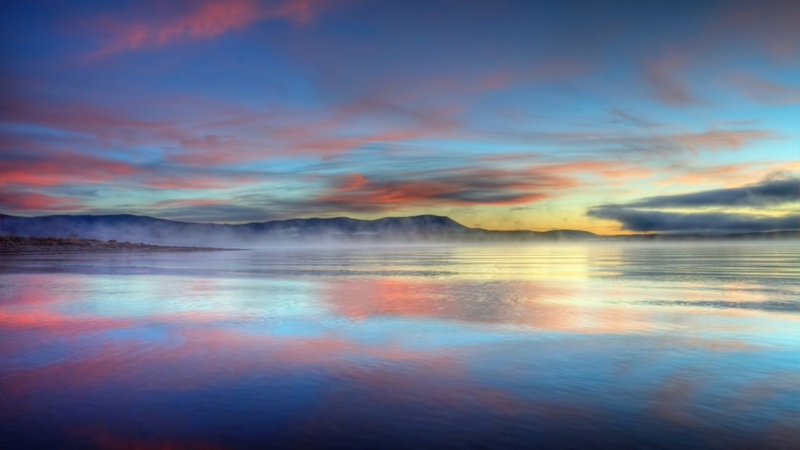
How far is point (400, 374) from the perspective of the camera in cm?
896

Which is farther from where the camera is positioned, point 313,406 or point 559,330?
point 559,330

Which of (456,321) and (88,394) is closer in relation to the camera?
(88,394)

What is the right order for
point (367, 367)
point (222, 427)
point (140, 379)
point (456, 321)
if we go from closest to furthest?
point (222, 427)
point (140, 379)
point (367, 367)
point (456, 321)

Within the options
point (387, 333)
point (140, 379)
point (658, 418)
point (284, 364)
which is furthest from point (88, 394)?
point (658, 418)

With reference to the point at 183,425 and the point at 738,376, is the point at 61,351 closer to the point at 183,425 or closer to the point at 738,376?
the point at 183,425

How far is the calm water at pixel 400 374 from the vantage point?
247 inches

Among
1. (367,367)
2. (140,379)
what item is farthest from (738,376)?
(140,379)

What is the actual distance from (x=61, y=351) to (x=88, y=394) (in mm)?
3562

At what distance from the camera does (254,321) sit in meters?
14.4

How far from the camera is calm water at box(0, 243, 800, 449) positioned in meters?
6.28

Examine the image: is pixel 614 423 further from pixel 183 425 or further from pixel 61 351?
pixel 61 351

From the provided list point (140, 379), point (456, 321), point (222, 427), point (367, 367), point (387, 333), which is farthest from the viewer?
point (456, 321)

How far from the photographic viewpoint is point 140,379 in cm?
859

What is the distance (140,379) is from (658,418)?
7665mm
